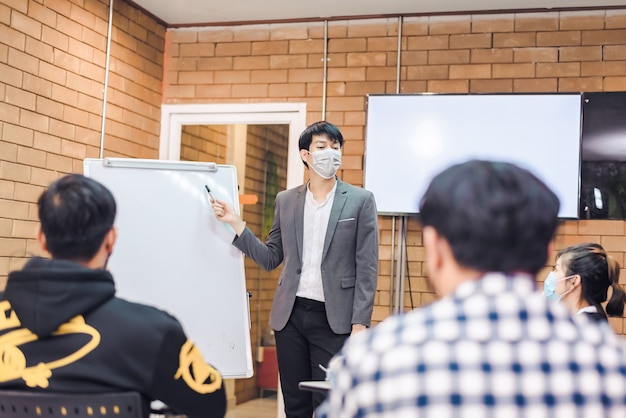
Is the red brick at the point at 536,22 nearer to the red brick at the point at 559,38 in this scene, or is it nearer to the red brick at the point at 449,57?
the red brick at the point at 559,38

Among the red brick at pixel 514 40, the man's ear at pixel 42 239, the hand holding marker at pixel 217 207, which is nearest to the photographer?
the man's ear at pixel 42 239

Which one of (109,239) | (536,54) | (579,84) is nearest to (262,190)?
(536,54)

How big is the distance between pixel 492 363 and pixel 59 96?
11.4 ft

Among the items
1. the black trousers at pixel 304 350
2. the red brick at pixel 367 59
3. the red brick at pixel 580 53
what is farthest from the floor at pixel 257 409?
the red brick at pixel 580 53

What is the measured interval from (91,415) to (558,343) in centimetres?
87

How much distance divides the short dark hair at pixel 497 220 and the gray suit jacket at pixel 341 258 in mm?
2048

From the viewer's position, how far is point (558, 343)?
3.27ft

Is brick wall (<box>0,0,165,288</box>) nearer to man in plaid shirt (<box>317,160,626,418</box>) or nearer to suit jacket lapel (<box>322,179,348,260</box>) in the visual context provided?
suit jacket lapel (<box>322,179,348,260</box>)

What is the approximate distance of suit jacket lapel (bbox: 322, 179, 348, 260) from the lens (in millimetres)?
3180

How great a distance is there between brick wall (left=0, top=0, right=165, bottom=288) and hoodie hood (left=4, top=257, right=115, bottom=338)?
207 centimetres

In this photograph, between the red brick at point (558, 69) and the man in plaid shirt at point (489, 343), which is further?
the red brick at point (558, 69)

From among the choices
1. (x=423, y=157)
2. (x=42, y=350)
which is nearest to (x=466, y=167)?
(x=42, y=350)

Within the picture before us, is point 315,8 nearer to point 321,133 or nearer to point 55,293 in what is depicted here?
point 321,133

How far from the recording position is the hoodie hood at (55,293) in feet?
4.67
